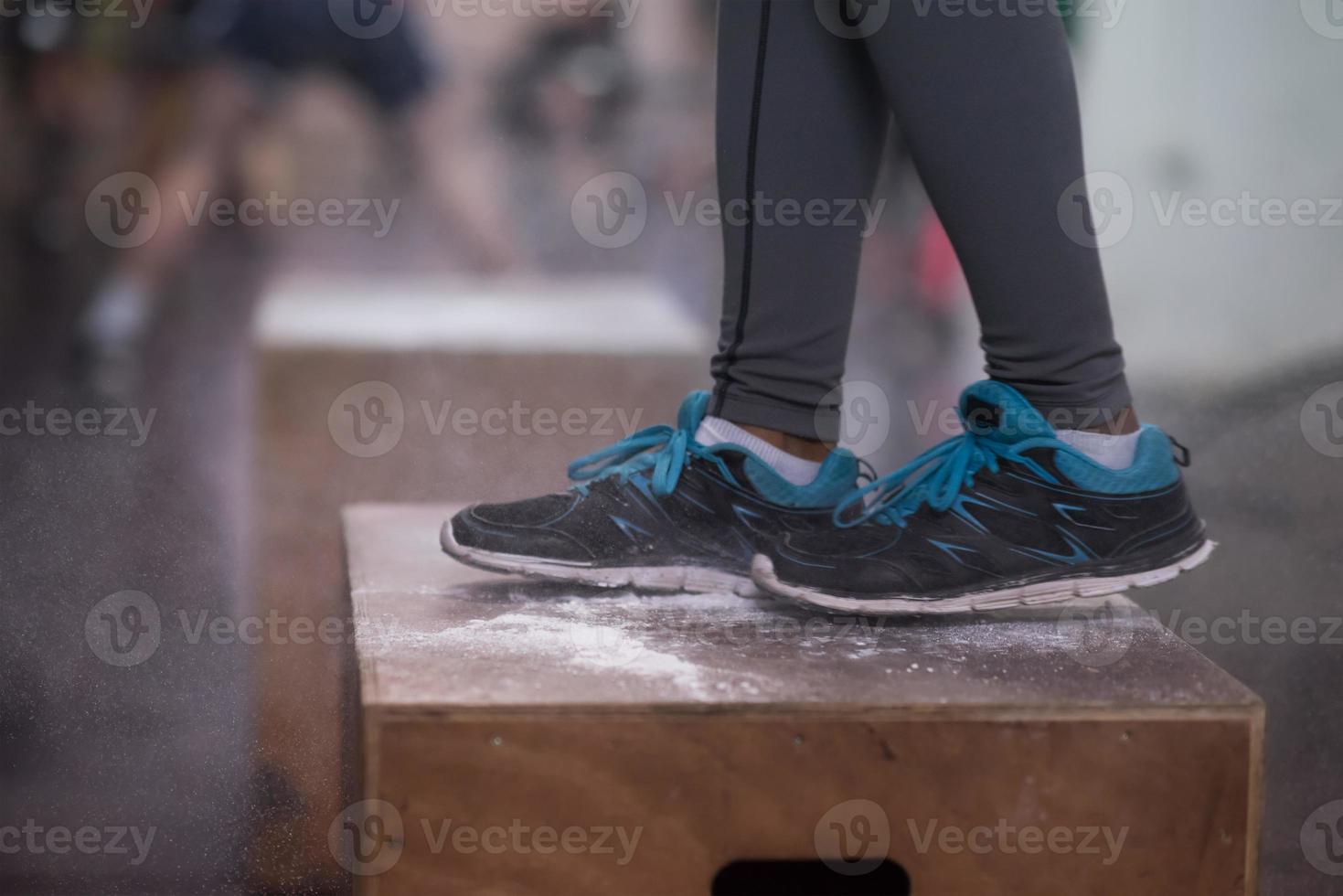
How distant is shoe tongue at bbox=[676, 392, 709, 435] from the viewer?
898mm

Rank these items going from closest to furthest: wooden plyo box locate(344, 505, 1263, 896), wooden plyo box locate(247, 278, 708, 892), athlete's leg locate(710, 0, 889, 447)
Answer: wooden plyo box locate(344, 505, 1263, 896), athlete's leg locate(710, 0, 889, 447), wooden plyo box locate(247, 278, 708, 892)

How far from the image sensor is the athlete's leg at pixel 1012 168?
755mm

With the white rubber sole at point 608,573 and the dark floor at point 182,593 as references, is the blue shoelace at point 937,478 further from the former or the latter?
the dark floor at point 182,593

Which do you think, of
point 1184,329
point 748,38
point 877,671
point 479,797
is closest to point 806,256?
point 748,38

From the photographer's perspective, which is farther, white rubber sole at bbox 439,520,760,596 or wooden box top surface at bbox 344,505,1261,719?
white rubber sole at bbox 439,520,760,596

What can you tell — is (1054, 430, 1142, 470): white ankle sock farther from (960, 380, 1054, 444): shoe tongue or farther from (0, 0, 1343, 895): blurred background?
(0, 0, 1343, 895): blurred background

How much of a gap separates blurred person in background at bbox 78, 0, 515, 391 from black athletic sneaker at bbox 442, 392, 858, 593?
0.60 metres

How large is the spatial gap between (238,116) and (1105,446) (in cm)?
92

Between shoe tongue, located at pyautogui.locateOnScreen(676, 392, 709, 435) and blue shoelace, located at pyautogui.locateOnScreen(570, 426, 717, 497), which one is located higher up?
shoe tongue, located at pyautogui.locateOnScreen(676, 392, 709, 435)

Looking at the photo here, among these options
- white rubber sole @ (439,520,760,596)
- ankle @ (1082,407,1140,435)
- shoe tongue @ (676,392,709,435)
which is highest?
ankle @ (1082,407,1140,435)

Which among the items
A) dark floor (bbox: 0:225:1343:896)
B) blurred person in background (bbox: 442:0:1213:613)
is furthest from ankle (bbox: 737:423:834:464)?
dark floor (bbox: 0:225:1343:896)

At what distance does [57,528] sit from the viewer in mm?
1200

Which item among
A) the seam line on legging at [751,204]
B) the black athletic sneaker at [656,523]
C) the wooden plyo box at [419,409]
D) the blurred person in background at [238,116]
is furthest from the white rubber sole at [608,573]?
the blurred person in background at [238,116]

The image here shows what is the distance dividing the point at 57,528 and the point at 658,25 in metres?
0.72
